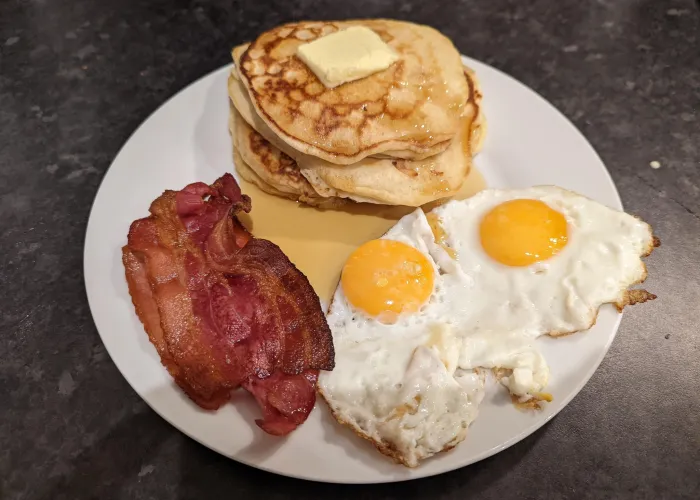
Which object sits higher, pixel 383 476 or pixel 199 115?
pixel 199 115

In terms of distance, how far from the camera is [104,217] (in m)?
2.00

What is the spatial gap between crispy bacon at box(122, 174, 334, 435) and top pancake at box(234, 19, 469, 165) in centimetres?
33

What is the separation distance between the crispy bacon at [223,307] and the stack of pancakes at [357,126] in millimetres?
243

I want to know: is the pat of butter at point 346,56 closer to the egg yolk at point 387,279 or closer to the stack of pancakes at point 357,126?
the stack of pancakes at point 357,126

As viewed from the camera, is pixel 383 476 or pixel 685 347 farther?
pixel 685 347

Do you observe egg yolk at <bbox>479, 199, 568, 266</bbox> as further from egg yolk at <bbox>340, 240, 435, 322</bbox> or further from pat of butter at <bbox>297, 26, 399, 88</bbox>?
pat of butter at <bbox>297, 26, 399, 88</bbox>

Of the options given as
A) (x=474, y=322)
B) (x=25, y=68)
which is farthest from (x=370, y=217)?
(x=25, y=68)

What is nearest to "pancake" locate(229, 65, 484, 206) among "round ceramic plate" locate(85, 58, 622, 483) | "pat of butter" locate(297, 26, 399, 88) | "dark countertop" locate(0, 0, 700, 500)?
"round ceramic plate" locate(85, 58, 622, 483)

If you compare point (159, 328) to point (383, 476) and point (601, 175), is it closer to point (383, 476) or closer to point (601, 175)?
point (383, 476)

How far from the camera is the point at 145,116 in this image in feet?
8.52

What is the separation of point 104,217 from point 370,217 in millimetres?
970

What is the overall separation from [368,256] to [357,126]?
1.55ft

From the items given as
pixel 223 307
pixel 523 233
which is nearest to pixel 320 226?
pixel 223 307

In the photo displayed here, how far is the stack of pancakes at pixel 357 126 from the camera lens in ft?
6.50
